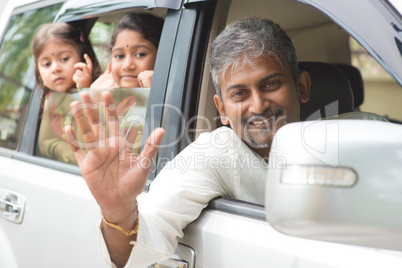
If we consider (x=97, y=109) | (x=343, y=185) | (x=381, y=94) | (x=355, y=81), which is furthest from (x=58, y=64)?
(x=381, y=94)

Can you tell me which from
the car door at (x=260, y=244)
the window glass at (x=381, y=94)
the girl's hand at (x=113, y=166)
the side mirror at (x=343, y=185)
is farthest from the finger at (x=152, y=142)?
the window glass at (x=381, y=94)

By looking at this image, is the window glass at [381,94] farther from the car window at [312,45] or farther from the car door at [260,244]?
the car door at [260,244]

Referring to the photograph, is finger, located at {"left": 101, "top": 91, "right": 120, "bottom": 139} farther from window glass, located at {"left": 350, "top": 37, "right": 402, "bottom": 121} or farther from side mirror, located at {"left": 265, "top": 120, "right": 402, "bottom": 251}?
window glass, located at {"left": 350, "top": 37, "right": 402, "bottom": 121}

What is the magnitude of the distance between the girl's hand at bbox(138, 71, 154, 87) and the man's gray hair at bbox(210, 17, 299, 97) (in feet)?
A: 0.94

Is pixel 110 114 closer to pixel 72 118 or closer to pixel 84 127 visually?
pixel 84 127

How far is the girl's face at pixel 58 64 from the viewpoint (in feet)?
8.63

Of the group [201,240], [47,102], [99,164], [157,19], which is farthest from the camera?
[47,102]

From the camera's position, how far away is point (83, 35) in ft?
9.11

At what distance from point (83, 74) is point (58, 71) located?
0.50ft

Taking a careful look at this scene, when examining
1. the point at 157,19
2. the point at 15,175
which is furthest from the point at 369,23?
the point at 15,175

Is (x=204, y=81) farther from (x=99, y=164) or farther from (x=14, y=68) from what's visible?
(x=14, y=68)

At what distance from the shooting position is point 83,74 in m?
2.65

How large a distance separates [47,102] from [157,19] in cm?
81

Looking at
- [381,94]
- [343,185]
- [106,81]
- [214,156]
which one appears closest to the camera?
[343,185]
